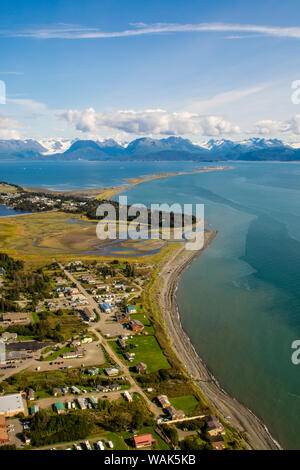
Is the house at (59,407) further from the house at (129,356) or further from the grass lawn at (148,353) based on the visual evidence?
the house at (129,356)

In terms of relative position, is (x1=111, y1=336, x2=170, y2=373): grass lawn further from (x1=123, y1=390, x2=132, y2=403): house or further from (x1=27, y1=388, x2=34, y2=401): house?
(x1=27, y1=388, x2=34, y2=401): house

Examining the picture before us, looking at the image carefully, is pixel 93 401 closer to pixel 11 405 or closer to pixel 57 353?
pixel 11 405

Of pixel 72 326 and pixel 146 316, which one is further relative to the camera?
pixel 146 316

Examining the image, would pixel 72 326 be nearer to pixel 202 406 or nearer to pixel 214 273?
pixel 202 406

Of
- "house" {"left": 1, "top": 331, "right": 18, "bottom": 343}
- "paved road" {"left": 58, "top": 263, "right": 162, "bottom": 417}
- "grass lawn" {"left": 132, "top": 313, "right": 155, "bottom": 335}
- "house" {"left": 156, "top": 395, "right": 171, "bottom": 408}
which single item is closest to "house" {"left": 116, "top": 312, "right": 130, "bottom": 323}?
"grass lawn" {"left": 132, "top": 313, "right": 155, "bottom": 335}
